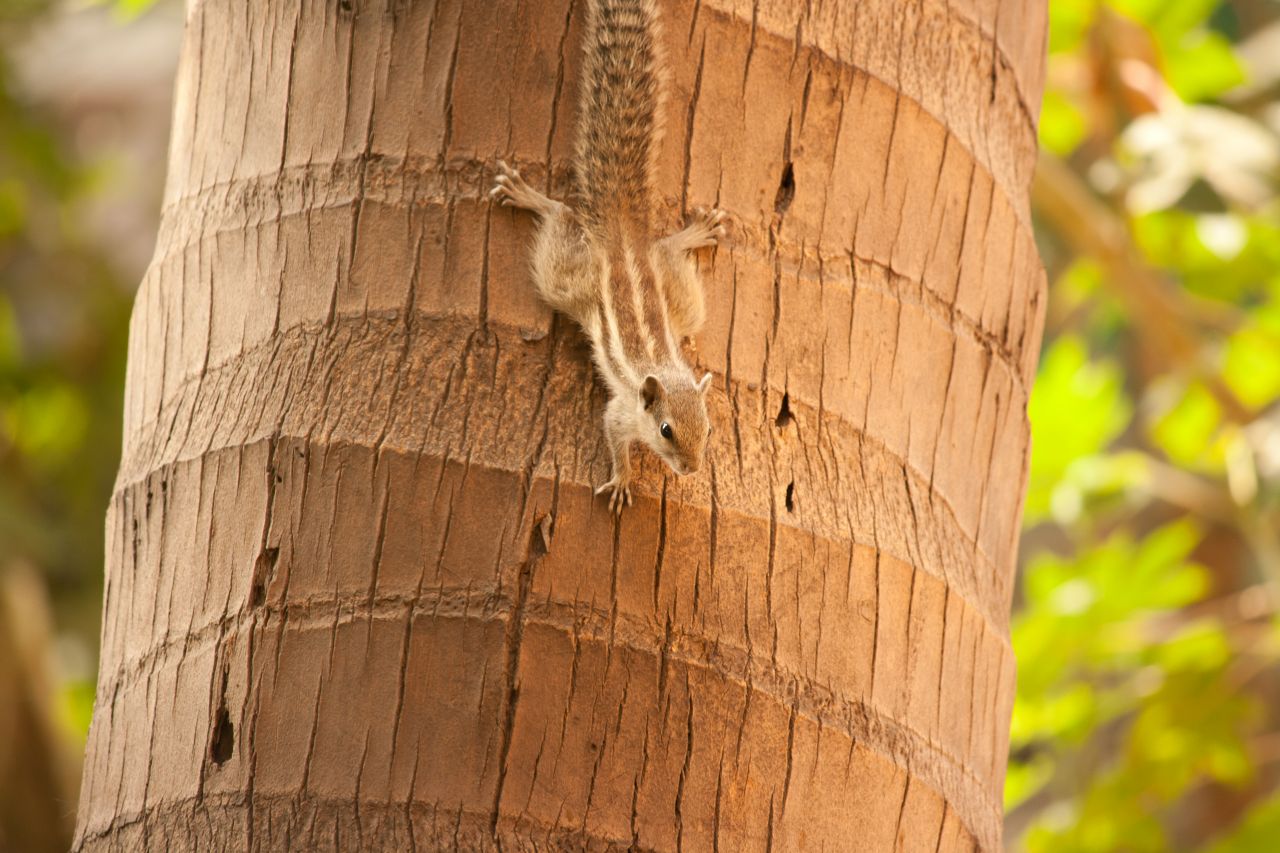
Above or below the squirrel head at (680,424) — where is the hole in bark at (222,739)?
below

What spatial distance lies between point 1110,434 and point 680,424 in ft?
14.4

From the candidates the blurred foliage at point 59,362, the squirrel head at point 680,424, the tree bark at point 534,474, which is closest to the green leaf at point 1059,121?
the tree bark at point 534,474

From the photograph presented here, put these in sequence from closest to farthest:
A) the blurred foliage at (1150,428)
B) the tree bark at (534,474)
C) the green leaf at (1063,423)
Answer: the tree bark at (534,474), the blurred foliage at (1150,428), the green leaf at (1063,423)

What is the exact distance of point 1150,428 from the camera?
22.3ft

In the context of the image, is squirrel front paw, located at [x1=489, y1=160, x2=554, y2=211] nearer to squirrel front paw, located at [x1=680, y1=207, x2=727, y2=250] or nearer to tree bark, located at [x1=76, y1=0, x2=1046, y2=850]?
tree bark, located at [x1=76, y1=0, x2=1046, y2=850]

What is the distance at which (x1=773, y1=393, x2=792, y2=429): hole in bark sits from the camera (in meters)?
2.57

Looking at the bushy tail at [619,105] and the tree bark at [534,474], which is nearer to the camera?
the tree bark at [534,474]

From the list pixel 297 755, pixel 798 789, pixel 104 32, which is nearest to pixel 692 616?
pixel 798 789

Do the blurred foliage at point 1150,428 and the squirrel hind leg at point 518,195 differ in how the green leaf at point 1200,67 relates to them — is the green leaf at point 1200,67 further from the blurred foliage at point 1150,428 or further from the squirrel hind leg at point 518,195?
the squirrel hind leg at point 518,195

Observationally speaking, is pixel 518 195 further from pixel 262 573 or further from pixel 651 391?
pixel 262 573

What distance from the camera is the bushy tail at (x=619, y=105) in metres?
2.62

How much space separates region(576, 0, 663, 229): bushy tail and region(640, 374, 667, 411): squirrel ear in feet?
1.14

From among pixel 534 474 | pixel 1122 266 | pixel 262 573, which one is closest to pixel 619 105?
pixel 534 474

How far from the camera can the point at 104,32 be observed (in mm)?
15273
